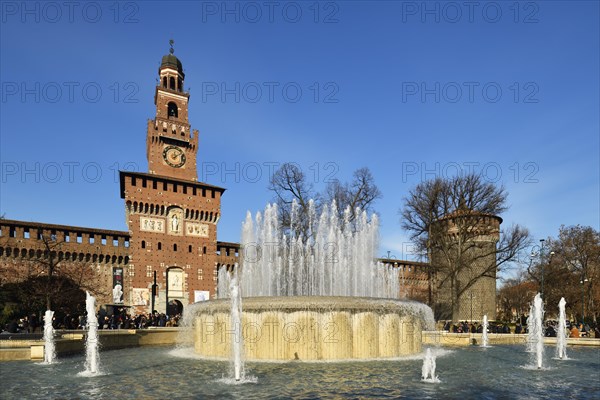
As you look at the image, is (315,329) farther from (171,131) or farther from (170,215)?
(171,131)

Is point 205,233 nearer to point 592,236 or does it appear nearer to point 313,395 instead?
point 592,236

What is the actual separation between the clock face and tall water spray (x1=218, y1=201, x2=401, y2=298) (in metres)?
22.4

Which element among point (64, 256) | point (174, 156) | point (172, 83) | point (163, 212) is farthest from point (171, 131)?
point (64, 256)

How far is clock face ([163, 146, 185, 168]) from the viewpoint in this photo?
4522 centimetres

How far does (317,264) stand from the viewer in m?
22.2

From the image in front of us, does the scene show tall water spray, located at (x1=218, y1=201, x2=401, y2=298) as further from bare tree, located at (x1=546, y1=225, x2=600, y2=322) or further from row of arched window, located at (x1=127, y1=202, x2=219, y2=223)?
bare tree, located at (x1=546, y1=225, x2=600, y2=322)

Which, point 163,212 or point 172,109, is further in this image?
point 172,109

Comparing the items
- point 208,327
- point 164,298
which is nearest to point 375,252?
point 208,327

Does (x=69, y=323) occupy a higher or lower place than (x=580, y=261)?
lower

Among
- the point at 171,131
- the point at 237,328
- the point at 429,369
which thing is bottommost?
the point at 429,369

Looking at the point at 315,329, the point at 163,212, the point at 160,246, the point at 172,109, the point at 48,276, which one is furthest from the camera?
the point at 172,109

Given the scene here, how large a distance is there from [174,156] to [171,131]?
249cm

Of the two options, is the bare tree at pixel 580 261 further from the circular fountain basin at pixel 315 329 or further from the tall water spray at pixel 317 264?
the circular fountain basin at pixel 315 329

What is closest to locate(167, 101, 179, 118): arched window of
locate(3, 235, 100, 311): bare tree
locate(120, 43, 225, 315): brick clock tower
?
locate(120, 43, 225, 315): brick clock tower
